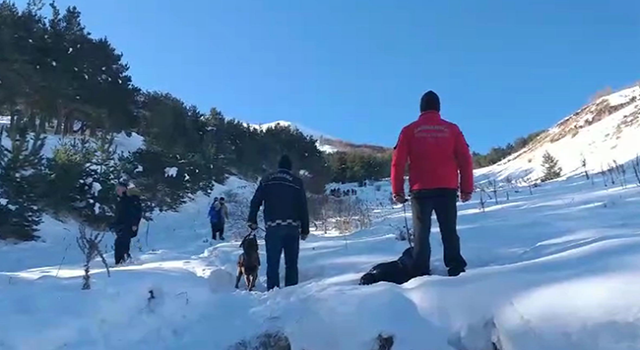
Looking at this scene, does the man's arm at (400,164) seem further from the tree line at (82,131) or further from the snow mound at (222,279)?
the tree line at (82,131)

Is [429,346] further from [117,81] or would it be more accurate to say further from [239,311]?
[117,81]

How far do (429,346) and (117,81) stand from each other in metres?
28.0

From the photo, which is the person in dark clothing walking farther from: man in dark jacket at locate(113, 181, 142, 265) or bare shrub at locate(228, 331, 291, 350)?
bare shrub at locate(228, 331, 291, 350)

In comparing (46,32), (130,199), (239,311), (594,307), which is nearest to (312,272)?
(239,311)

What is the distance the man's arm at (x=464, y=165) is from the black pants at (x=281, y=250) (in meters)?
1.95

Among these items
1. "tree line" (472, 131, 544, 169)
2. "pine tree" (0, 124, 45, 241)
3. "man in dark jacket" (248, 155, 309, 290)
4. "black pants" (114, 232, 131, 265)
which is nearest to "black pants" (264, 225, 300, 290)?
"man in dark jacket" (248, 155, 309, 290)

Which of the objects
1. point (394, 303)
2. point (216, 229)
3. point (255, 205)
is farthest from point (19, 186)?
point (394, 303)

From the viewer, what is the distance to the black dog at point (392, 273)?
16.3 feet

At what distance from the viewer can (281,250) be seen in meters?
6.04

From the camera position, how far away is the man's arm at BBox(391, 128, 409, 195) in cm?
500

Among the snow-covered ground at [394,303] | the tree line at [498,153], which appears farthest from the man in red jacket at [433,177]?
the tree line at [498,153]

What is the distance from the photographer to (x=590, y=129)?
36.3 meters

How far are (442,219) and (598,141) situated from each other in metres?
30.3

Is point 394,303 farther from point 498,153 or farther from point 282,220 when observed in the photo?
point 498,153
